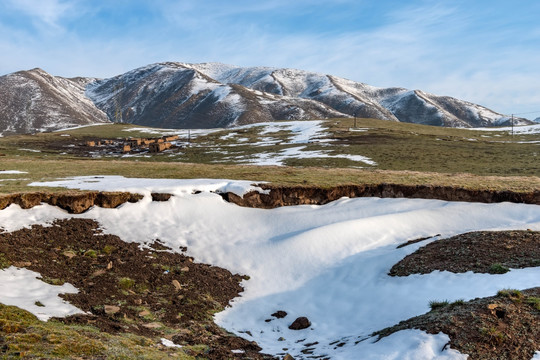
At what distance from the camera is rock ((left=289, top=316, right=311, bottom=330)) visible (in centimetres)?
1391

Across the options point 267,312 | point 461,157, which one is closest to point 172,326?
point 267,312

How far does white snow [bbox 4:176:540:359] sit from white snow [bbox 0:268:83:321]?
4.98 m

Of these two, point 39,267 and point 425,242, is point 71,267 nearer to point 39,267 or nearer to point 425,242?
point 39,267

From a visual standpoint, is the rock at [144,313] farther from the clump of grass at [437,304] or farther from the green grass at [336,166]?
the green grass at [336,166]

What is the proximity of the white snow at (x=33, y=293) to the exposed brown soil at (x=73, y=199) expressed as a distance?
772 cm

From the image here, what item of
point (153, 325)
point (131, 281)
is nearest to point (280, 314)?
point (153, 325)

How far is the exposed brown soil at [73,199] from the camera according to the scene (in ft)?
66.9

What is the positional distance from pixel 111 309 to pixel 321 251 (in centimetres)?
1074

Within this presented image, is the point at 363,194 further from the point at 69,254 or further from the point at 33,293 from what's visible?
the point at 33,293

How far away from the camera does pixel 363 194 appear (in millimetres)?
28219

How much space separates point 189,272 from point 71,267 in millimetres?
4759

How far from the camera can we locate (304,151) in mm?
70812

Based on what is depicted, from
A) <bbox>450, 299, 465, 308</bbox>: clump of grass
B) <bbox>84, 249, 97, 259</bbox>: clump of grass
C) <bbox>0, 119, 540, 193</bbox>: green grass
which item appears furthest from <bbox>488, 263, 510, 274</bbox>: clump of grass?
<bbox>84, 249, 97, 259</bbox>: clump of grass

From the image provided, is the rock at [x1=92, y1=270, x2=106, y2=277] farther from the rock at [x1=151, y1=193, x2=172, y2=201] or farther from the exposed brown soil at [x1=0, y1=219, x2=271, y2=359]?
the rock at [x1=151, y1=193, x2=172, y2=201]
